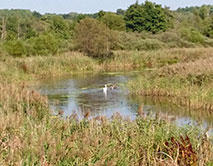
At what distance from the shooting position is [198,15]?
63.5 m

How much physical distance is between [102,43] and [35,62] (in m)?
7.49

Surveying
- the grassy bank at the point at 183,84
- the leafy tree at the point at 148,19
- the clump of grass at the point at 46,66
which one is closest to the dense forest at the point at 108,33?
the leafy tree at the point at 148,19

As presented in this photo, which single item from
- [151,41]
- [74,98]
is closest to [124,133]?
[74,98]

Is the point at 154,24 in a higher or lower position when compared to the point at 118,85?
higher

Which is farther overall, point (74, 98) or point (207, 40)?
point (207, 40)

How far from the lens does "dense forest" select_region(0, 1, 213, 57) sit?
30953mm

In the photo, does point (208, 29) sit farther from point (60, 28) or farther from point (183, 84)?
point (183, 84)

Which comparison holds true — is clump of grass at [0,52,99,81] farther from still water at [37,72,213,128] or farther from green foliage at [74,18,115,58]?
A: green foliage at [74,18,115,58]

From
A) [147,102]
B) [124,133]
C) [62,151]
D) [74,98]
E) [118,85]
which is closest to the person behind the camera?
[62,151]

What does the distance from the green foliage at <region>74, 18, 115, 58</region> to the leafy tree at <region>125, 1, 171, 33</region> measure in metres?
18.2

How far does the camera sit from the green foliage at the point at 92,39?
30641mm

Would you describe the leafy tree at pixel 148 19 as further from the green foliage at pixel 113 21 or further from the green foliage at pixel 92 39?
the green foliage at pixel 92 39

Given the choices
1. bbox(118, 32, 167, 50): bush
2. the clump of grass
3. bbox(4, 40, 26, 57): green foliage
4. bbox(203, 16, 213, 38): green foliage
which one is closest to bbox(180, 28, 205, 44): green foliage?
bbox(203, 16, 213, 38): green foliage

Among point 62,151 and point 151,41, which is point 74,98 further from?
point 151,41
